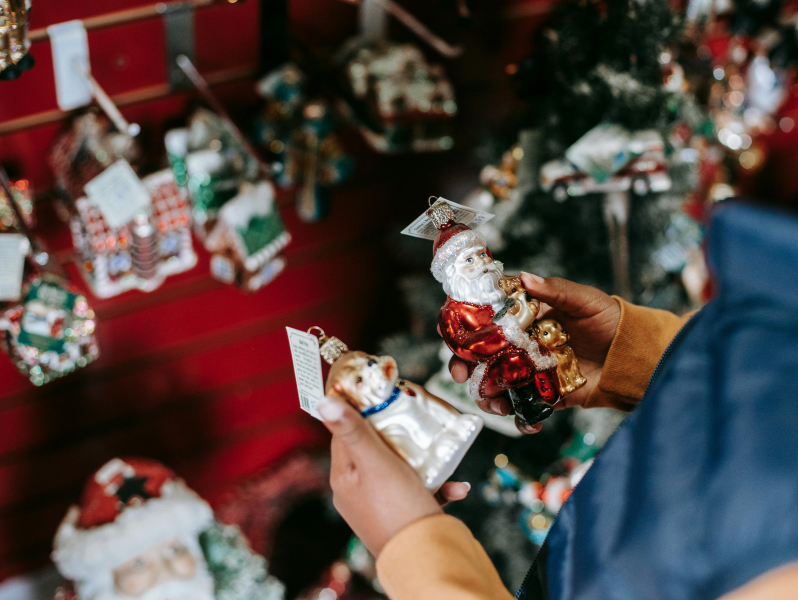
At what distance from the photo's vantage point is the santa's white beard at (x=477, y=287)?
78cm

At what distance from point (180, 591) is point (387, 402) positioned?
102 centimetres

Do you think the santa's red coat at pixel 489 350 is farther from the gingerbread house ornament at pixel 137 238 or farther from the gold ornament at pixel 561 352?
the gingerbread house ornament at pixel 137 238

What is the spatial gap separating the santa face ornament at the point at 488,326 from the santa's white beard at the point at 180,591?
996 millimetres

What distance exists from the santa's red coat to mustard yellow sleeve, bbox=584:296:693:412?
0.10 m

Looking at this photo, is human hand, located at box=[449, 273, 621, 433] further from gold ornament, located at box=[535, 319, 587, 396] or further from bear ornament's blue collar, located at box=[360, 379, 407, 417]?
bear ornament's blue collar, located at box=[360, 379, 407, 417]

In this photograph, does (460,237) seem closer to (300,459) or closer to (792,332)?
(792,332)

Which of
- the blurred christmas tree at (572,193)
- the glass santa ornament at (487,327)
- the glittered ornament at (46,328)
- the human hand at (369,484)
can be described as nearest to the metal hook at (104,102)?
the glittered ornament at (46,328)

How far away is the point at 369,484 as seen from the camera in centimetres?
64

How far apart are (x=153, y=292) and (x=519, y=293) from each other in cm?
119

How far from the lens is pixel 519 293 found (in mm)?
832

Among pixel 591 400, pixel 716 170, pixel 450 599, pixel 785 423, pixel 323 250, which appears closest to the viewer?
pixel 785 423

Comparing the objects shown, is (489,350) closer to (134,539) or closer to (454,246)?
(454,246)

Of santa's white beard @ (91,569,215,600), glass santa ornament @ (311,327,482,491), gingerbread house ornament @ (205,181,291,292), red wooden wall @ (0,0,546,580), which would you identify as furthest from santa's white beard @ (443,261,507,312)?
santa's white beard @ (91,569,215,600)

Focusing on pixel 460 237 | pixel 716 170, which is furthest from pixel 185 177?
pixel 716 170
